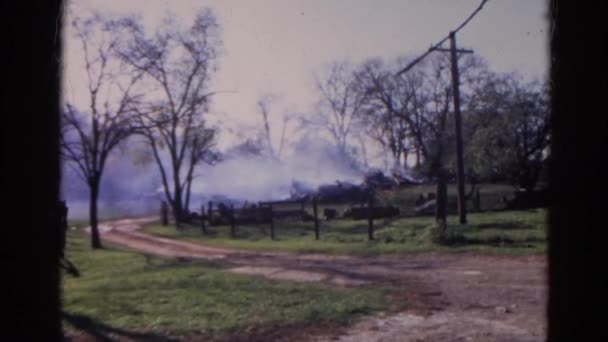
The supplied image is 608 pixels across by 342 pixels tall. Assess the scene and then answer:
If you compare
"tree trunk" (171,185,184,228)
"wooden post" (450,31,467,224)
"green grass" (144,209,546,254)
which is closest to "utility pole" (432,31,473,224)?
"wooden post" (450,31,467,224)

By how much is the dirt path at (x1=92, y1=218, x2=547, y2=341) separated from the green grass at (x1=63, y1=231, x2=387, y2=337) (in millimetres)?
622

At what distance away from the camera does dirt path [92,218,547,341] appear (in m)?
5.77

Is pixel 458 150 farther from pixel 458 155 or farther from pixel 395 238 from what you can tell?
pixel 395 238

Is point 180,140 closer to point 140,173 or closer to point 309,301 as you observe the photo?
point 140,173

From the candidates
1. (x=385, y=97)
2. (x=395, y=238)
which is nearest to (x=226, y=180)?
(x=385, y=97)

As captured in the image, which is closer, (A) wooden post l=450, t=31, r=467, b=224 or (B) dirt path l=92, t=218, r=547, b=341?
(B) dirt path l=92, t=218, r=547, b=341

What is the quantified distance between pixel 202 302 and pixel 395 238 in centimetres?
900

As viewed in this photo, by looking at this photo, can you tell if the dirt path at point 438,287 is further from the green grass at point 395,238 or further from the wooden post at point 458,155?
the wooden post at point 458,155

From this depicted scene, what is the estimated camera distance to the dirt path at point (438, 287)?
577 cm

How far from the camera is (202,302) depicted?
25.5 ft

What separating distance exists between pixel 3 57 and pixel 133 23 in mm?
20391

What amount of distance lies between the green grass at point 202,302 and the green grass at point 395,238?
5.14 metres

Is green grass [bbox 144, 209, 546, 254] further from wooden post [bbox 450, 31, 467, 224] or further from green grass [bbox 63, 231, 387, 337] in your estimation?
green grass [bbox 63, 231, 387, 337]

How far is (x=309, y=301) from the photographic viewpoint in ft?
24.9
